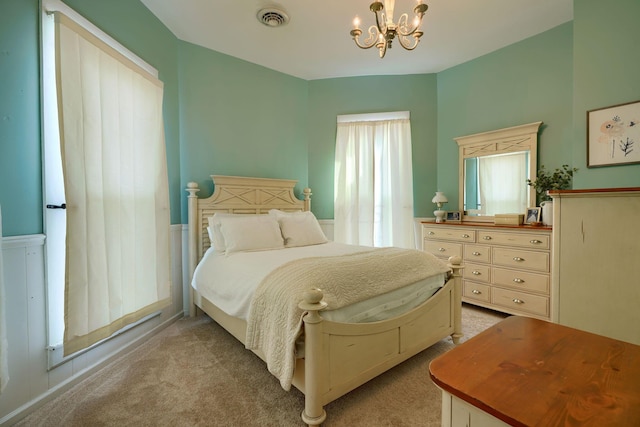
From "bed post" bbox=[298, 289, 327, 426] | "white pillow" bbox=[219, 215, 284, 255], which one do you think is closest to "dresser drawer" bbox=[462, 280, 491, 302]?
"white pillow" bbox=[219, 215, 284, 255]

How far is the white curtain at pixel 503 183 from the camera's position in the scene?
3082 millimetres

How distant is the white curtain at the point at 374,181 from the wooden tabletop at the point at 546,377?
9.23ft

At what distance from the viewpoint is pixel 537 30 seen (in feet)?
9.45

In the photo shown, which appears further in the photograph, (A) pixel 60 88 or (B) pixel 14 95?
(A) pixel 60 88

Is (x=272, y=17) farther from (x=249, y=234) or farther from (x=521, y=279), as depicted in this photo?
(x=521, y=279)

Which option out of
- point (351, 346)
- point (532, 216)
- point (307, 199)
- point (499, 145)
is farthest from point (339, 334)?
point (499, 145)

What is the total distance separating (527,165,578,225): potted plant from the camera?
8.75ft

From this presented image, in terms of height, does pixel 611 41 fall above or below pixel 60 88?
above

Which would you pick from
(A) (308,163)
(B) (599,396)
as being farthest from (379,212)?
(B) (599,396)

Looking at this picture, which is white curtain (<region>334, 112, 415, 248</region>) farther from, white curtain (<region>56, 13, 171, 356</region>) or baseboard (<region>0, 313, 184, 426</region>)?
baseboard (<region>0, 313, 184, 426</region>)

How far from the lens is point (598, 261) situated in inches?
65.8

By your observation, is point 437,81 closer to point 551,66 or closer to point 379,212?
point 551,66

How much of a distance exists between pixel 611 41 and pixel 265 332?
341 centimetres

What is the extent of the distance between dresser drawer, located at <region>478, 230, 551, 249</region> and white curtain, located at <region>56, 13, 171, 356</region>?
318cm
